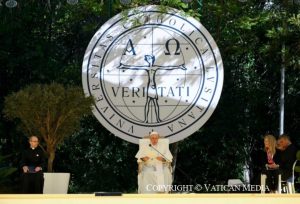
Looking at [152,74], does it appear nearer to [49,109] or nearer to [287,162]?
[49,109]

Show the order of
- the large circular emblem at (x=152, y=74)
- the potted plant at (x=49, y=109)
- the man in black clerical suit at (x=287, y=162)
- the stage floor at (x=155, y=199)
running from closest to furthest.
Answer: the stage floor at (x=155, y=199)
the man in black clerical suit at (x=287, y=162)
the potted plant at (x=49, y=109)
the large circular emblem at (x=152, y=74)

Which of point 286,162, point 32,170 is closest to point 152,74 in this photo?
point 32,170

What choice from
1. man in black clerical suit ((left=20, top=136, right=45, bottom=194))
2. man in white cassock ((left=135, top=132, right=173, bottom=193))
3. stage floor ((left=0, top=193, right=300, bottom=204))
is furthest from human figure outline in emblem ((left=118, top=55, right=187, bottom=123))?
stage floor ((left=0, top=193, right=300, bottom=204))

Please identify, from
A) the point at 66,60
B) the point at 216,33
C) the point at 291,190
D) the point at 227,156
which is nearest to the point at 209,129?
the point at 227,156

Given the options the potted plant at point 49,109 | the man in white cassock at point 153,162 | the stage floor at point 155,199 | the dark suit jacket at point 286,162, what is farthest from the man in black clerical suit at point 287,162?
the stage floor at point 155,199

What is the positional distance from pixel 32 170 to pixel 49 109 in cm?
111

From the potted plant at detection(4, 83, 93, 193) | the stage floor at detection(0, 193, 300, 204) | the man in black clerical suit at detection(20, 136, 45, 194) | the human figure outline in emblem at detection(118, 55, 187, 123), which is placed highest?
the human figure outline in emblem at detection(118, 55, 187, 123)

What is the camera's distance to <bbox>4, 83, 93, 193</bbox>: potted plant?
440 inches

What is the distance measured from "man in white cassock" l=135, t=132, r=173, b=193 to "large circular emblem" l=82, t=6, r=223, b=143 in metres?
1.65

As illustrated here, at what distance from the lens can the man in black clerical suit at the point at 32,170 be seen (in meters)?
10.5

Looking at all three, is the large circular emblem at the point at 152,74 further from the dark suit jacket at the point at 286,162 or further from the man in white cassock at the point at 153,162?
the dark suit jacket at the point at 286,162

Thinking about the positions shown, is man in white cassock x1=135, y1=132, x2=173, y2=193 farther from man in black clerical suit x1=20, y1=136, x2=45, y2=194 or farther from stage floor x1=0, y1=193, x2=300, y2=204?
stage floor x1=0, y1=193, x2=300, y2=204

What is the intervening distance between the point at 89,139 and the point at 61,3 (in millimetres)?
2940

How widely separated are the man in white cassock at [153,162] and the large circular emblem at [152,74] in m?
1.65
